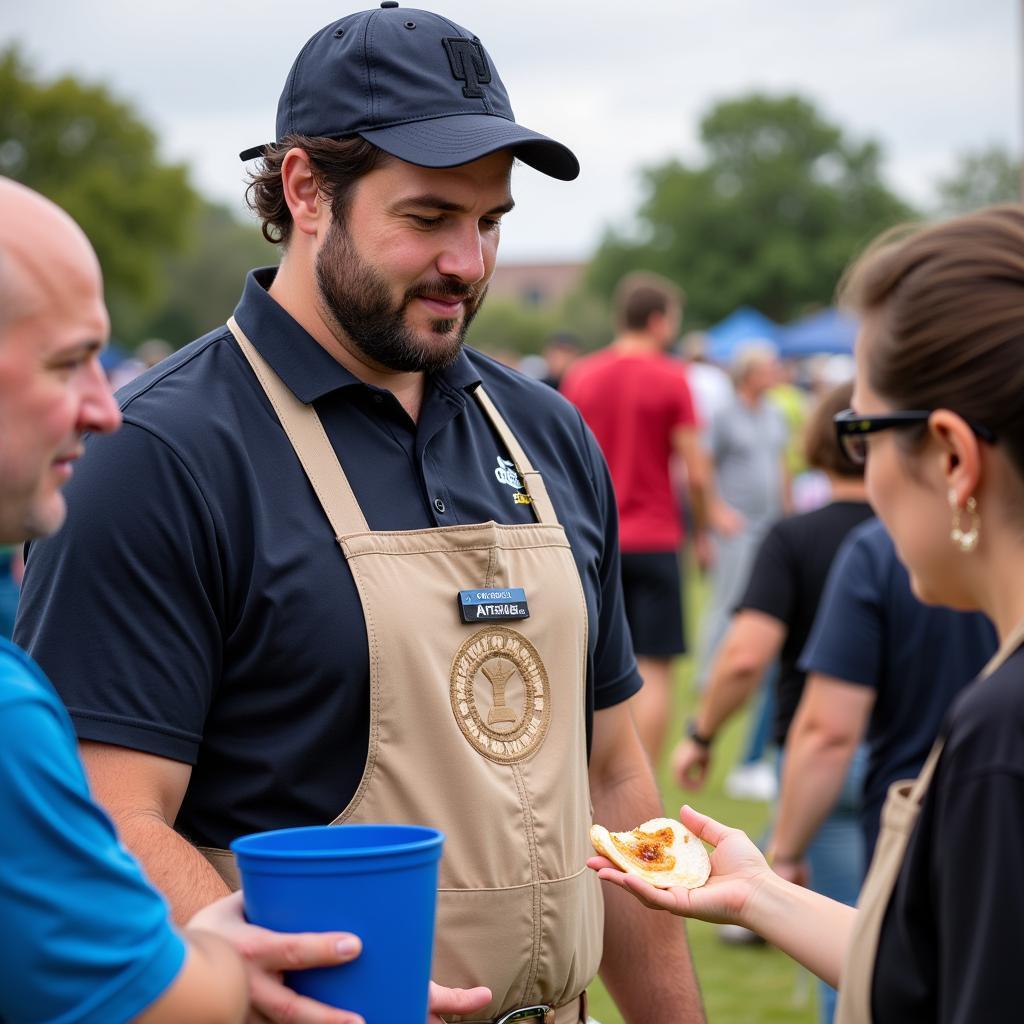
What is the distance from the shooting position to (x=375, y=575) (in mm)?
2199

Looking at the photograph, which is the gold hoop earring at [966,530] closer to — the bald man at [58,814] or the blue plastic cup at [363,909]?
the blue plastic cup at [363,909]

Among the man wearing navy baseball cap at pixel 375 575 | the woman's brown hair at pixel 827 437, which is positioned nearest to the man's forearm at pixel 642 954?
the man wearing navy baseball cap at pixel 375 575

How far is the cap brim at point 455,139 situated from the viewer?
7.72 feet

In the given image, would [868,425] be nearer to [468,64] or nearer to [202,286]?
[468,64]

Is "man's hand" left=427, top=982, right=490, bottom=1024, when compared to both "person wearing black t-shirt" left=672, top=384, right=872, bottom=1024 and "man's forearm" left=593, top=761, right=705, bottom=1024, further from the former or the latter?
"person wearing black t-shirt" left=672, top=384, right=872, bottom=1024

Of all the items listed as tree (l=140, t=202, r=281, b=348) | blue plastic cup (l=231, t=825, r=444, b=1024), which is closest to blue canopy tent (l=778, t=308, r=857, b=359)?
blue plastic cup (l=231, t=825, r=444, b=1024)

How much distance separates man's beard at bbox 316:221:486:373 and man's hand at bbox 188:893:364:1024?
3.55 feet

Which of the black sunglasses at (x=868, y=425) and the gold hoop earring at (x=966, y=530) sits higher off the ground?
the black sunglasses at (x=868, y=425)

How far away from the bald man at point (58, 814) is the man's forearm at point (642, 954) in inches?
48.0

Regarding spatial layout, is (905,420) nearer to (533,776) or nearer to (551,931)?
(533,776)

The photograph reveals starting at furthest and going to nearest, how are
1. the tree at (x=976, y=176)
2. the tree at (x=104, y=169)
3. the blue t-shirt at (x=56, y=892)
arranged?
the tree at (x=976, y=176) → the tree at (x=104, y=169) → the blue t-shirt at (x=56, y=892)

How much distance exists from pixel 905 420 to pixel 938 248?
21 centimetres

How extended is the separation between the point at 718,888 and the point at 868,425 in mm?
757

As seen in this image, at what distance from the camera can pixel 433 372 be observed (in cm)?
254
